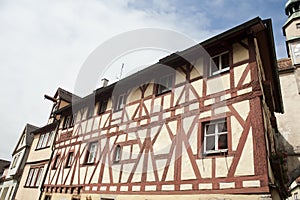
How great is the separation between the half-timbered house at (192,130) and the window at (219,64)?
4 cm

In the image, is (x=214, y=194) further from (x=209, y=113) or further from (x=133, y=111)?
(x=133, y=111)

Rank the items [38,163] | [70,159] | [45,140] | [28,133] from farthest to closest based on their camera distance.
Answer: [28,133], [45,140], [38,163], [70,159]

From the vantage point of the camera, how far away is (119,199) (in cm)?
898

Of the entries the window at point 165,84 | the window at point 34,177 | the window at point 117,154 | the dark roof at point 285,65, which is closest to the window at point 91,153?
the window at point 117,154

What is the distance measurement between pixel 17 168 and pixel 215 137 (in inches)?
756

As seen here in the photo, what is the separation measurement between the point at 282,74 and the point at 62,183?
17603 millimetres

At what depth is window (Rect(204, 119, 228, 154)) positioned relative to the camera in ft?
23.4

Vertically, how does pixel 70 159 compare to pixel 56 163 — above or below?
above

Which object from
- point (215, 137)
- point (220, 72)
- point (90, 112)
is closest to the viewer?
point (215, 137)

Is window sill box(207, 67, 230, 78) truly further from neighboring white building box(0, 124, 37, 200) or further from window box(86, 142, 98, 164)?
neighboring white building box(0, 124, 37, 200)

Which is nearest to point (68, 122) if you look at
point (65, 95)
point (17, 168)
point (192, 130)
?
point (65, 95)

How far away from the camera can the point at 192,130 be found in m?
7.99

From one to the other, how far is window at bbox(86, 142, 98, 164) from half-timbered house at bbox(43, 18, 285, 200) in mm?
53

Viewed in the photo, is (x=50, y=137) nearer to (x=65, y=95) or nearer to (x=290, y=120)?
(x=65, y=95)
